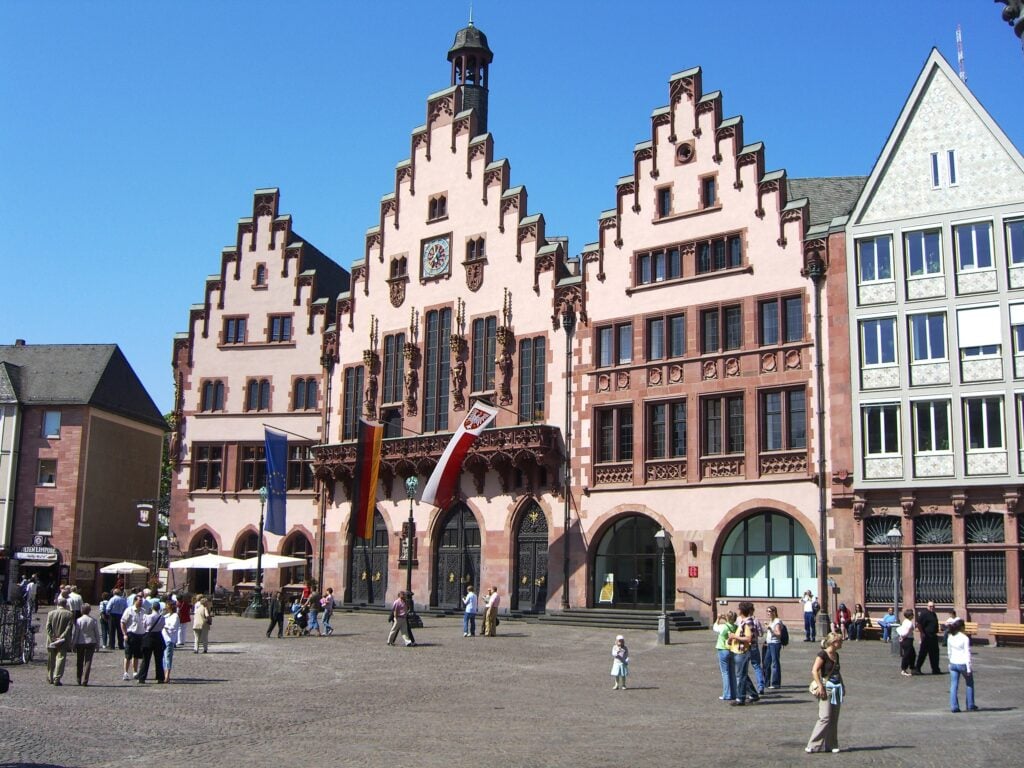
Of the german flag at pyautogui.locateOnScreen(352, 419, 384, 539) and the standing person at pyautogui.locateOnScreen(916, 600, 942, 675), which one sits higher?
the german flag at pyautogui.locateOnScreen(352, 419, 384, 539)

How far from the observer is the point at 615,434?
4925 cm

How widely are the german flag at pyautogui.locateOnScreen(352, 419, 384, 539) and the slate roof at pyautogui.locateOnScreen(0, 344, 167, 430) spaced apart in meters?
23.6

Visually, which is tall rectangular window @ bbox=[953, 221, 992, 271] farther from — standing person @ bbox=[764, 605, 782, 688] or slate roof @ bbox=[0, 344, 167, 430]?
slate roof @ bbox=[0, 344, 167, 430]

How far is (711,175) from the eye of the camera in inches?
1892

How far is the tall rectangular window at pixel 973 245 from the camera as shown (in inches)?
1640

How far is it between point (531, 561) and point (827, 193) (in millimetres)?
20238

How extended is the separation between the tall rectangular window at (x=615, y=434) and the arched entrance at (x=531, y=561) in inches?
165

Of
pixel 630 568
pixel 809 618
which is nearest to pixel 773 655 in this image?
pixel 809 618

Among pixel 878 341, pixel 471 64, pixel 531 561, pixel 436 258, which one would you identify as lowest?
pixel 531 561

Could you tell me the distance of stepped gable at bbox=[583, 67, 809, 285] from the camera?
46469 millimetres

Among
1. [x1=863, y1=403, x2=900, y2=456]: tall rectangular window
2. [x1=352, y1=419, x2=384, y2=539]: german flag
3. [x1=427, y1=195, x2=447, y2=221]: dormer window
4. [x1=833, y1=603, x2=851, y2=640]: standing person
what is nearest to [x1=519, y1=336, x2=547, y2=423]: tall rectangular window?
[x1=352, y1=419, x2=384, y2=539]: german flag

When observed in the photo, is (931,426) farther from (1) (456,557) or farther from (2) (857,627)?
(1) (456,557)

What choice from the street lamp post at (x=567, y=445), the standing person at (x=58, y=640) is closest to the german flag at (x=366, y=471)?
the street lamp post at (x=567, y=445)

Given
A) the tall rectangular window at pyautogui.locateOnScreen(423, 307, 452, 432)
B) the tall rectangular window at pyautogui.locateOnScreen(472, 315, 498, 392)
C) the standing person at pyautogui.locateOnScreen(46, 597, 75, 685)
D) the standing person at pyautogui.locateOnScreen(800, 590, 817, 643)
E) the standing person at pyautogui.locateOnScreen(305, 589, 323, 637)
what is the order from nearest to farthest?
the standing person at pyautogui.locateOnScreen(46, 597, 75, 685)
the standing person at pyautogui.locateOnScreen(800, 590, 817, 643)
the standing person at pyautogui.locateOnScreen(305, 589, 323, 637)
the tall rectangular window at pyautogui.locateOnScreen(472, 315, 498, 392)
the tall rectangular window at pyautogui.locateOnScreen(423, 307, 452, 432)
